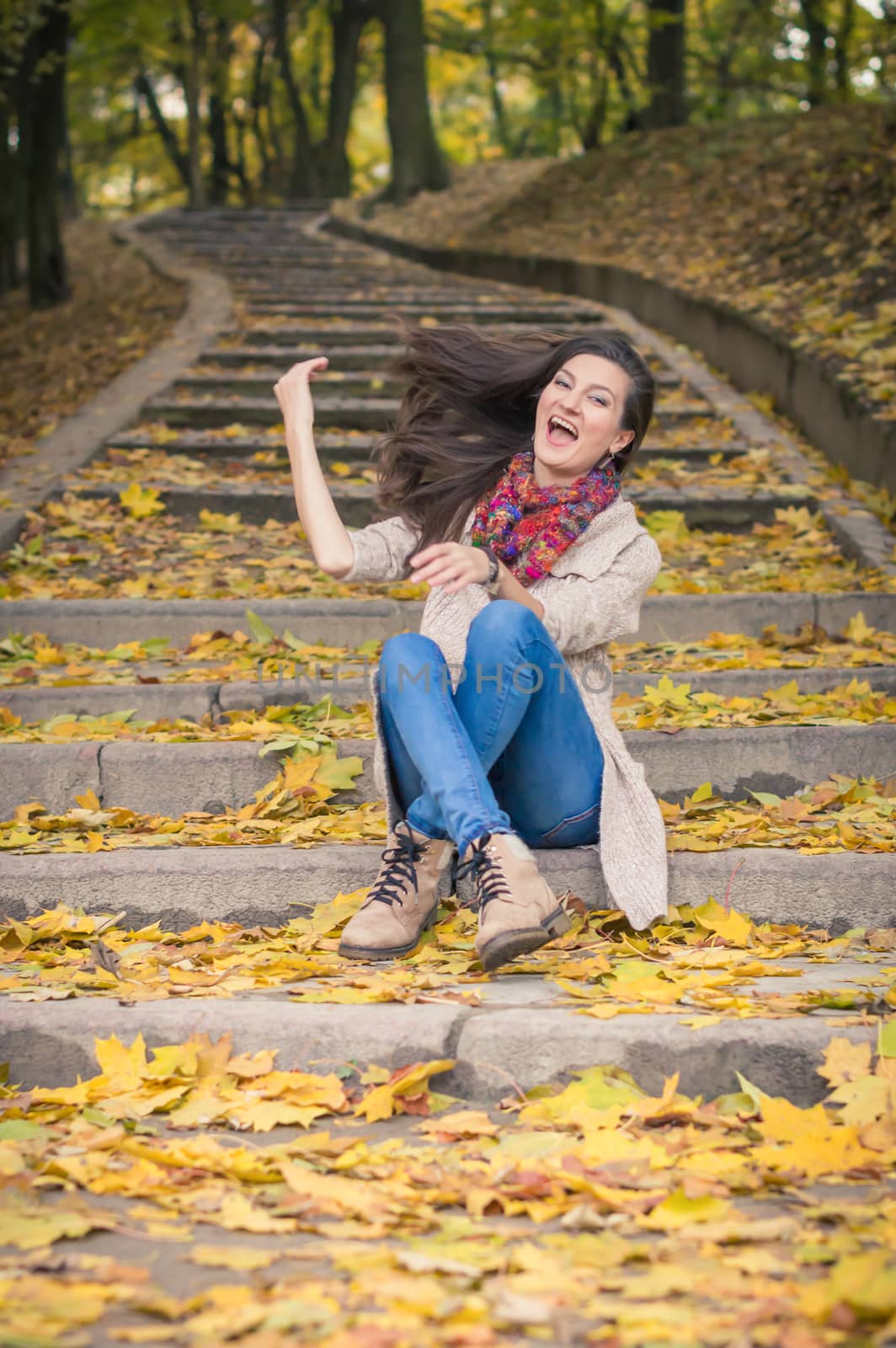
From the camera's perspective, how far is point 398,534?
3.15 m

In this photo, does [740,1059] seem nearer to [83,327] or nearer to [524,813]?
[524,813]

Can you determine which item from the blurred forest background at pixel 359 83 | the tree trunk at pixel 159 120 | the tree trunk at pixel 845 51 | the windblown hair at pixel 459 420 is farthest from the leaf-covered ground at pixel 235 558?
the tree trunk at pixel 159 120

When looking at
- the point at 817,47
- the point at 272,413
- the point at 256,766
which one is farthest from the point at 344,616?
the point at 817,47

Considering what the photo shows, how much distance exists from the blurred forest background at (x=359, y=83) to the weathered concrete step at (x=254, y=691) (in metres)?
7.82

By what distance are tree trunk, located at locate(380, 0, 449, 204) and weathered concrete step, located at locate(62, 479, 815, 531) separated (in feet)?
42.1

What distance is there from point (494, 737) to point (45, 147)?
1064 cm

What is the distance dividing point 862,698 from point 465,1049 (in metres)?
2.01

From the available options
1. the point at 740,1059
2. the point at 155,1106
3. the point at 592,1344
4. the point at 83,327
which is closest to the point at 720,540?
the point at 740,1059

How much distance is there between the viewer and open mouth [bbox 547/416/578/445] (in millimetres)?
3086

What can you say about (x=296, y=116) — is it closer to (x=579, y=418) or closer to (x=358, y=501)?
(x=358, y=501)

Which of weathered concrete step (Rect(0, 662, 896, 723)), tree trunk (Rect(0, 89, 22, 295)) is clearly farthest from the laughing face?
tree trunk (Rect(0, 89, 22, 295))

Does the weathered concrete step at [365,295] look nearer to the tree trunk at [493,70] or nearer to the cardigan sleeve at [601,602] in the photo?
the cardigan sleeve at [601,602]

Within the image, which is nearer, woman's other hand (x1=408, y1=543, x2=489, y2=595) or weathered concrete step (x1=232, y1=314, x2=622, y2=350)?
woman's other hand (x1=408, y1=543, x2=489, y2=595)

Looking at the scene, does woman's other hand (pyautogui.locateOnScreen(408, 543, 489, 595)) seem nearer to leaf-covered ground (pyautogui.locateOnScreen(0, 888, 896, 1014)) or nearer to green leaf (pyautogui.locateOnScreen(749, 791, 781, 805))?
leaf-covered ground (pyautogui.locateOnScreen(0, 888, 896, 1014))
